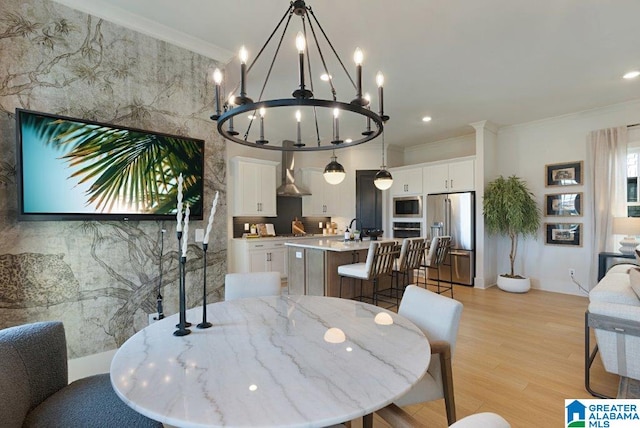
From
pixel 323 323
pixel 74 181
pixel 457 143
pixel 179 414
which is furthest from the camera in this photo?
pixel 457 143

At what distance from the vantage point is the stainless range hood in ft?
20.4

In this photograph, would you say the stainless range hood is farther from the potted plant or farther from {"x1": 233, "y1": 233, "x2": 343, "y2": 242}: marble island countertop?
the potted plant

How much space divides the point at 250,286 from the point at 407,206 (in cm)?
478

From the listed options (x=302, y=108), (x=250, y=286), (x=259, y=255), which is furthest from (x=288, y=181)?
(x=250, y=286)

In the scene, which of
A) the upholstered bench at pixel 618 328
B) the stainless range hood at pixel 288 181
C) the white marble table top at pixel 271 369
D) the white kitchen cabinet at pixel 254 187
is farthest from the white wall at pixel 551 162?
the white marble table top at pixel 271 369

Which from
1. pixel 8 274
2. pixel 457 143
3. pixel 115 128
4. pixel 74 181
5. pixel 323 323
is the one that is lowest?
pixel 323 323

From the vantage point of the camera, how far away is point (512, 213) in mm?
4801

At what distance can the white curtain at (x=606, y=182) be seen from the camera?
4289mm

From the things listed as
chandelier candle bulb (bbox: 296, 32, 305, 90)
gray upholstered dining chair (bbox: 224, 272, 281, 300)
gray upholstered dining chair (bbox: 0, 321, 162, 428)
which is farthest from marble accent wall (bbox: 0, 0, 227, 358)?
chandelier candle bulb (bbox: 296, 32, 305, 90)

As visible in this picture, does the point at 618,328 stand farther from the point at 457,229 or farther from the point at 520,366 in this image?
the point at 457,229

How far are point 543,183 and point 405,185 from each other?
7.58ft

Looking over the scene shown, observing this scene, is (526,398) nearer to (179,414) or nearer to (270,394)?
(270,394)

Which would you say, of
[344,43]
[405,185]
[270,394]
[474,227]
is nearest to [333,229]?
[405,185]

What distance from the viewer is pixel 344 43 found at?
2848 millimetres
